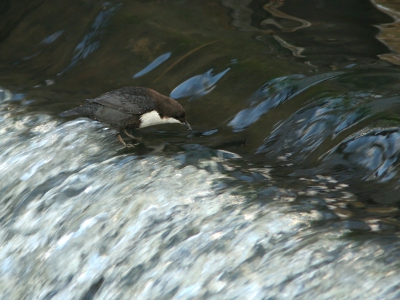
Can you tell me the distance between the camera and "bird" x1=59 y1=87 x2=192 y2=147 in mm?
4699

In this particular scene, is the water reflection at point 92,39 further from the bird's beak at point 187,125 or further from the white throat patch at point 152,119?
the bird's beak at point 187,125

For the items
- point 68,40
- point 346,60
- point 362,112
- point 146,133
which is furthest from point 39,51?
point 362,112

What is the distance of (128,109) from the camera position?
4.74 metres

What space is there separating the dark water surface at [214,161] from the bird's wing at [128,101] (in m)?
0.23

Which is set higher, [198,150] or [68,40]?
[68,40]

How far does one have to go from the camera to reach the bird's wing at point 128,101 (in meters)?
4.71

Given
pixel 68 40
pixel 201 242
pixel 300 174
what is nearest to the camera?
pixel 201 242

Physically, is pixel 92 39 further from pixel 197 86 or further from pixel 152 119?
pixel 152 119

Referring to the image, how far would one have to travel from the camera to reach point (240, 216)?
3031 millimetres

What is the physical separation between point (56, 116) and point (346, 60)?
2.42 m

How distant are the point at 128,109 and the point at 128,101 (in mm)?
70

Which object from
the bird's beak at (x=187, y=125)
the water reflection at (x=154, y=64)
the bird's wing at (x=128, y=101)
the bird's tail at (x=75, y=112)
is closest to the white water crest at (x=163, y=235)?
the bird's tail at (x=75, y=112)

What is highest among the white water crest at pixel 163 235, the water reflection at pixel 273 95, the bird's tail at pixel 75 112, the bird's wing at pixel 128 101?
the bird's tail at pixel 75 112

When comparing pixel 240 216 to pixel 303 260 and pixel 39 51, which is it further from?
pixel 39 51
